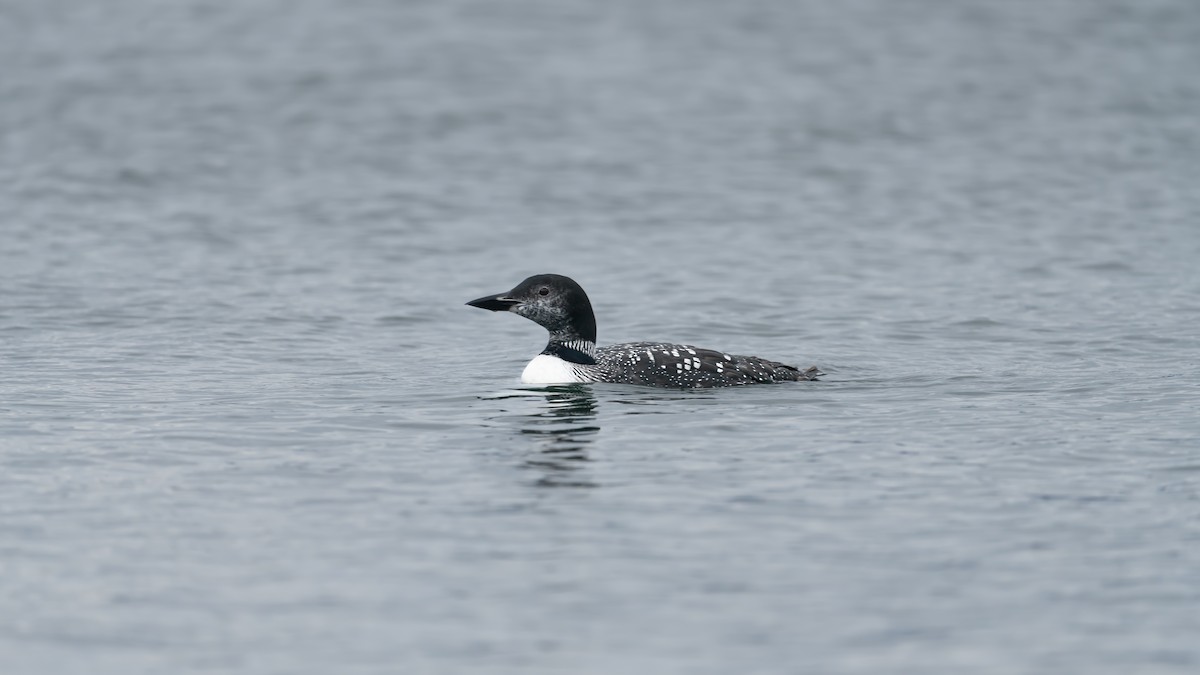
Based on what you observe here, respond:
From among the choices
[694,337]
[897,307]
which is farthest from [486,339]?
[897,307]

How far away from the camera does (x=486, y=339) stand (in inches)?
496

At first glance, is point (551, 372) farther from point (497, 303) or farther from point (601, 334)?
point (601, 334)

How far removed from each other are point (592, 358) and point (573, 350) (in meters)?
0.14

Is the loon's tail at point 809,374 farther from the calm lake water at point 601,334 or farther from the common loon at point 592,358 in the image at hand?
the calm lake water at point 601,334

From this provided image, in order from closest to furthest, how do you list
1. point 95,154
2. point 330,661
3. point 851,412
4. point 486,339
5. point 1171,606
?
point 330,661 → point 1171,606 → point 851,412 → point 486,339 → point 95,154

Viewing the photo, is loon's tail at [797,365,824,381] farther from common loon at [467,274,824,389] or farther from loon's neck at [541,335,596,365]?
loon's neck at [541,335,596,365]

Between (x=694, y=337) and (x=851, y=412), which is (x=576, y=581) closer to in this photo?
(x=851, y=412)

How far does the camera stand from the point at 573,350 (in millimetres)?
10523

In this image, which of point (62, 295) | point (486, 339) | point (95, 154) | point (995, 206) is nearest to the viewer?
point (486, 339)

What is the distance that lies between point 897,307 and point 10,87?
553 inches

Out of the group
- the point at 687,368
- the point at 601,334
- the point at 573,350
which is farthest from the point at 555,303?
the point at 601,334

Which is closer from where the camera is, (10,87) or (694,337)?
(694,337)

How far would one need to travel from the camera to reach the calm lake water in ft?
20.1

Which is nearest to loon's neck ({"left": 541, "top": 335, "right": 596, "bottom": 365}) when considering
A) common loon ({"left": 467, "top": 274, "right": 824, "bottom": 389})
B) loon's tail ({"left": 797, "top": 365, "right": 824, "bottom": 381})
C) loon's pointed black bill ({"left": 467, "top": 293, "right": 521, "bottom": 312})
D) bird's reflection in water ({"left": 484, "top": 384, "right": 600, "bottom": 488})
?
common loon ({"left": 467, "top": 274, "right": 824, "bottom": 389})
